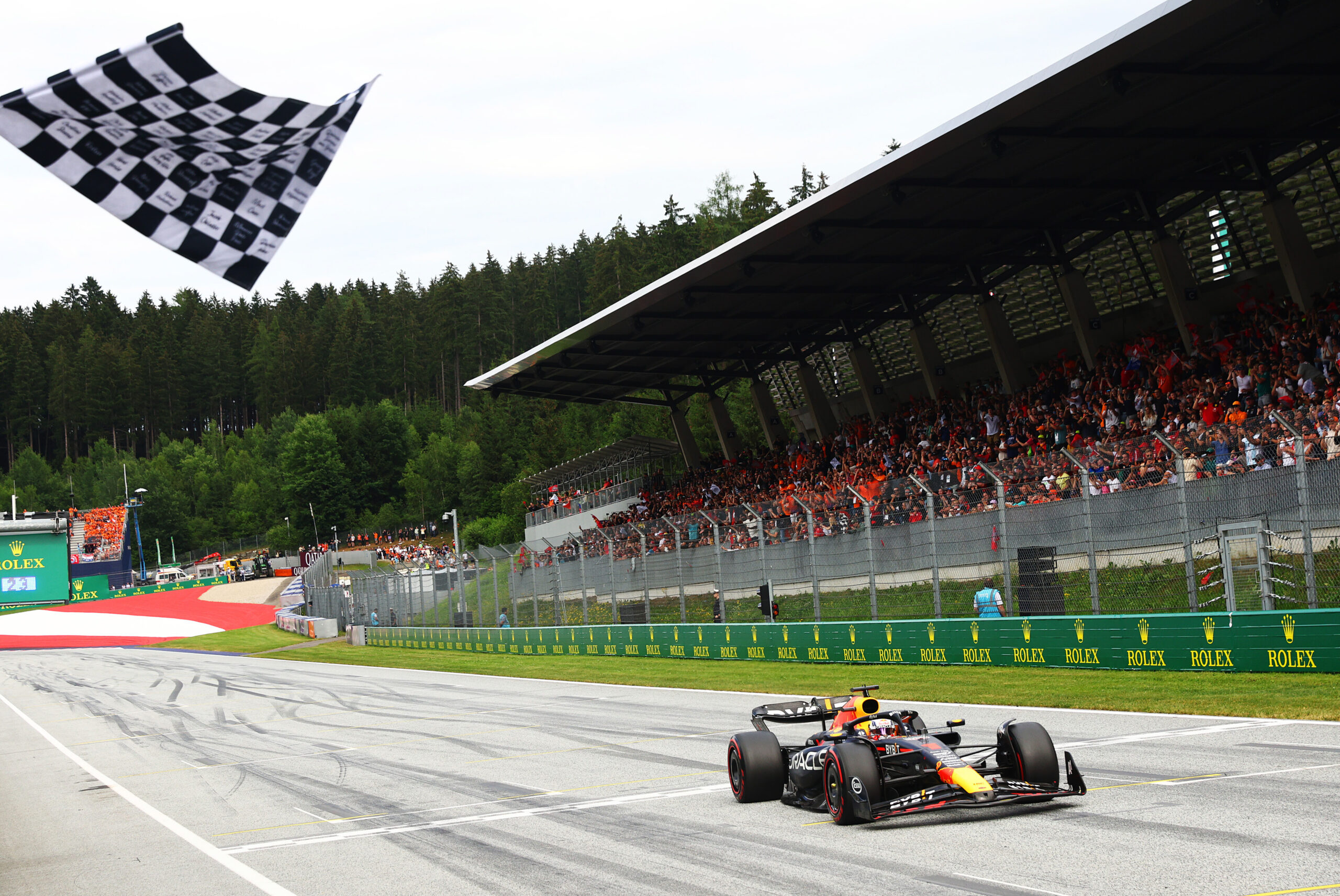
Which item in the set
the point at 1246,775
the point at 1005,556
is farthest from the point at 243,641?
the point at 1246,775

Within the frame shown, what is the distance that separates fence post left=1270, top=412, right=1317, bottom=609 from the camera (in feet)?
43.8

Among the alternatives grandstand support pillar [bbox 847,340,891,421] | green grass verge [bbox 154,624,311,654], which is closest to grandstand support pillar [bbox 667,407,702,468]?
grandstand support pillar [bbox 847,340,891,421]

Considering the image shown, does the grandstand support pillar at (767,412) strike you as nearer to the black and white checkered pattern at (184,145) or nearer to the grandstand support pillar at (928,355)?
the grandstand support pillar at (928,355)

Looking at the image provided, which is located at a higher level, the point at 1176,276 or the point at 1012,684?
the point at 1176,276

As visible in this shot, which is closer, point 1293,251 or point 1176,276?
point 1293,251

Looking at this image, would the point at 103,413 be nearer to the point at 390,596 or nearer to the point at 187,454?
the point at 187,454

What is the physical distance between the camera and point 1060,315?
Result: 32.7 m

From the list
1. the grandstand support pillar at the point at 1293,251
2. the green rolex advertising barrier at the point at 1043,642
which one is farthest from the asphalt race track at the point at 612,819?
the grandstand support pillar at the point at 1293,251

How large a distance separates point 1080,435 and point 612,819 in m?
18.1

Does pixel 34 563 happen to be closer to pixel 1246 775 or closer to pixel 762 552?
pixel 762 552

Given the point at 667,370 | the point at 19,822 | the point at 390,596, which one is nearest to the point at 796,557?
the point at 19,822

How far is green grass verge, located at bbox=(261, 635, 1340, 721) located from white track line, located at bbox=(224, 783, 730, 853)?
533cm

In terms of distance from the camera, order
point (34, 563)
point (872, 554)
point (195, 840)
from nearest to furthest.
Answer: point (195, 840)
point (872, 554)
point (34, 563)

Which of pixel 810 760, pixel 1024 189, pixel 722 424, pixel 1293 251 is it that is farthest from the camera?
pixel 722 424
